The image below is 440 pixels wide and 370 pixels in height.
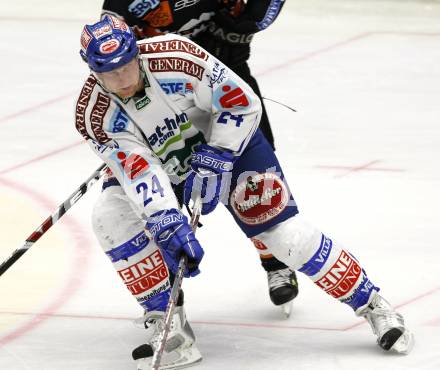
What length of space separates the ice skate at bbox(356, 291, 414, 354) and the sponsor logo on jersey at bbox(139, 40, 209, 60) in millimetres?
947

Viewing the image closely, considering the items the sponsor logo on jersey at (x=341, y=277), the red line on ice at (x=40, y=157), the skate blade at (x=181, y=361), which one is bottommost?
the red line on ice at (x=40, y=157)

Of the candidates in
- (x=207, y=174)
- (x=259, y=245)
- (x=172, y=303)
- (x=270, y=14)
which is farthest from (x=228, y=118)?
(x=270, y=14)

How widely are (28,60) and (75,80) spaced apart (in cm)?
47

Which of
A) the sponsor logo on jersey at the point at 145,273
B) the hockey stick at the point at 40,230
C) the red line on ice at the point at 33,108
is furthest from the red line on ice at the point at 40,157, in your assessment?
the sponsor logo on jersey at the point at 145,273

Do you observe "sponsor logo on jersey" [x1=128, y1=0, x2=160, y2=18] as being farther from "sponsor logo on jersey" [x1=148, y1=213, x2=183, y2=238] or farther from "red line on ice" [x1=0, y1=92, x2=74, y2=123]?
"red line on ice" [x1=0, y1=92, x2=74, y2=123]

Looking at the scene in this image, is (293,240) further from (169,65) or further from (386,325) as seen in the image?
(169,65)

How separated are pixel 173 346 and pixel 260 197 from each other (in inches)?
21.7

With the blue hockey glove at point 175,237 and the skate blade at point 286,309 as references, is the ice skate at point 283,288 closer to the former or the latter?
the skate blade at point 286,309

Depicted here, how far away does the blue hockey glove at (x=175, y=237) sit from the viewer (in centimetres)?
385

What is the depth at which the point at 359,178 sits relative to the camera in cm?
589

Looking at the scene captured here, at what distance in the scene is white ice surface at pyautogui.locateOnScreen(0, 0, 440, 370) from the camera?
4328mm

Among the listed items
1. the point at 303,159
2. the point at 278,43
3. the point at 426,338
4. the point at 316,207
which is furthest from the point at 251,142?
the point at 278,43

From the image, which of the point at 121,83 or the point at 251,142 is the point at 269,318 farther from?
the point at 121,83

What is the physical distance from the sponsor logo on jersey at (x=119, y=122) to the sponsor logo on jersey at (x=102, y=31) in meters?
0.24
